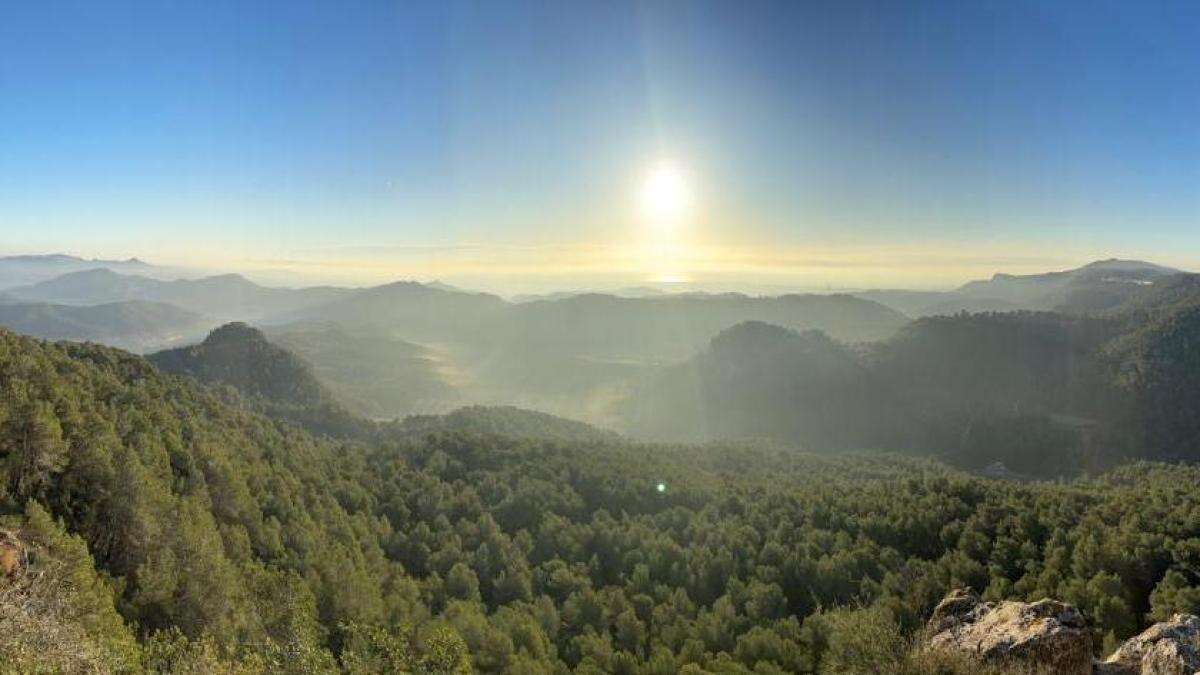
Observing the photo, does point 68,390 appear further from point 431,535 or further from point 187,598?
point 431,535

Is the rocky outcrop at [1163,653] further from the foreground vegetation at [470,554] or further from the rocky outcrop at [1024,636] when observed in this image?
the foreground vegetation at [470,554]

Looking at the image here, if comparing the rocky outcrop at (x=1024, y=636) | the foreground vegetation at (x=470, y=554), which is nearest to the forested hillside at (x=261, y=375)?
the foreground vegetation at (x=470, y=554)

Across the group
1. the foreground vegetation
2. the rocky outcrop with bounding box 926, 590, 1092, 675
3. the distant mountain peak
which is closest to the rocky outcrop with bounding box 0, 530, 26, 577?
the foreground vegetation

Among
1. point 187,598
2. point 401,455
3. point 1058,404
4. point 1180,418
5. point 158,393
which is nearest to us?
point 187,598

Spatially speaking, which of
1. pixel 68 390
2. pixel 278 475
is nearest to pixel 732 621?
pixel 278 475

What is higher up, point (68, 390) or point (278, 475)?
point (68, 390)
